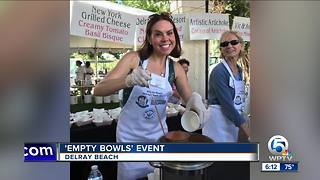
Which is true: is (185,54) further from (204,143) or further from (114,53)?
(204,143)

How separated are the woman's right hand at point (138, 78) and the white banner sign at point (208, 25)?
34 cm

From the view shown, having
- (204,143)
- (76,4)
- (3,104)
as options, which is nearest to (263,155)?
(204,143)

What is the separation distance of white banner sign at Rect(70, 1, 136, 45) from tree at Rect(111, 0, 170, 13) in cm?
6

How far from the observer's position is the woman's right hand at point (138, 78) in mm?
1844

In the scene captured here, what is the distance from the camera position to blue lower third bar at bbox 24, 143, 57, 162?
72.7 inches

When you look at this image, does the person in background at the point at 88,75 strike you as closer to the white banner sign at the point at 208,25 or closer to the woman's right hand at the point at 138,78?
the woman's right hand at the point at 138,78

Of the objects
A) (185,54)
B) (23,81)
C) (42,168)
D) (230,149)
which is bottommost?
(42,168)

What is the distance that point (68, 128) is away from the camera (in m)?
1.84

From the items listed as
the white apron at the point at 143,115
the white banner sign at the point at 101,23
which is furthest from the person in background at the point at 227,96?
the white banner sign at the point at 101,23

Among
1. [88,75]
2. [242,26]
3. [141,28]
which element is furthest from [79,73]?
[242,26]

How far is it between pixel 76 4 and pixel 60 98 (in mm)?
514

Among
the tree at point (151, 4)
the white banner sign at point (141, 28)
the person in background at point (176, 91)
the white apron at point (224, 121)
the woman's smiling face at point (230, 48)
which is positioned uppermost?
the tree at point (151, 4)

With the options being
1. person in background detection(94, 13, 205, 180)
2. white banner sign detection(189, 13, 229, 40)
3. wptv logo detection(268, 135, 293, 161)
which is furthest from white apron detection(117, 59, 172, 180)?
wptv logo detection(268, 135, 293, 161)

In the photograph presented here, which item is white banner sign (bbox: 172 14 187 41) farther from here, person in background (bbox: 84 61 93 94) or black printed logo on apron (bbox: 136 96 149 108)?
person in background (bbox: 84 61 93 94)
